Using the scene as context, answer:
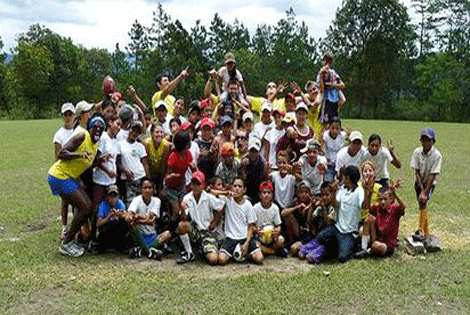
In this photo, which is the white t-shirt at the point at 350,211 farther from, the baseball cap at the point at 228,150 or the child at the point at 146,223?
the child at the point at 146,223

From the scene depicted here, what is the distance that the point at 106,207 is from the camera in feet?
24.6

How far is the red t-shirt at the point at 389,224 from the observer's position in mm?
7215

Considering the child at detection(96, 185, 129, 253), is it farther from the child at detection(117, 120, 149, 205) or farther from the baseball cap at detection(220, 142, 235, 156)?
the baseball cap at detection(220, 142, 235, 156)

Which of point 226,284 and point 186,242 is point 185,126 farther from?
point 226,284

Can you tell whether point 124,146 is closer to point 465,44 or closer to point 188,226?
point 188,226

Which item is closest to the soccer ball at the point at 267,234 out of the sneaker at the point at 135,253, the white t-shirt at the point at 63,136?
the sneaker at the point at 135,253

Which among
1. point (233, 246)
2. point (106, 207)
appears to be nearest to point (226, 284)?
point (233, 246)

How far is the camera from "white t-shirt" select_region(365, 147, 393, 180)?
7840mm

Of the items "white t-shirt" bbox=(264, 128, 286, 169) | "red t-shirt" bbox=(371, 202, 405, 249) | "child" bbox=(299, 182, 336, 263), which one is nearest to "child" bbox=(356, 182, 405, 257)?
"red t-shirt" bbox=(371, 202, 405, 249)

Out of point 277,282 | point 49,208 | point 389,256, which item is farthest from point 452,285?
point 49,208

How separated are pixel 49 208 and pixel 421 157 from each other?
23.8 ft

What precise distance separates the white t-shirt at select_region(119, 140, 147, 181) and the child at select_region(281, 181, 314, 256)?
2292 mm

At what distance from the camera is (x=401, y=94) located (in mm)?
63031

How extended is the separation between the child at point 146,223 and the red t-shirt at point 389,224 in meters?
3.03
